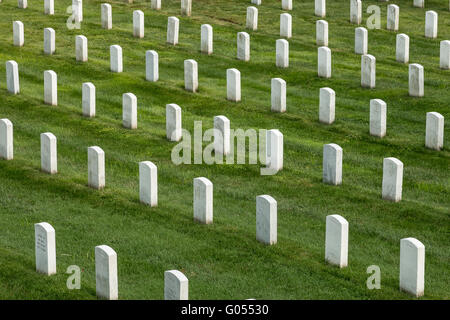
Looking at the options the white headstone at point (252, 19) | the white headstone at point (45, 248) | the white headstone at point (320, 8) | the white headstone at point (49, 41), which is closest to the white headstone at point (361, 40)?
the white headstone at point (252, 19)

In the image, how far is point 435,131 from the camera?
19.3 meters

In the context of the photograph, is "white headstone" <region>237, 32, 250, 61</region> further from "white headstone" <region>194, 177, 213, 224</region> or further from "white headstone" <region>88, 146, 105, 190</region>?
"white headstone" <region>194, 177, 213, 224</region>

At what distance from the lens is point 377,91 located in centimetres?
2334

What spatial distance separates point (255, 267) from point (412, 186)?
4240 mm

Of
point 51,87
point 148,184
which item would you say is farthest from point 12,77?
point 148,184

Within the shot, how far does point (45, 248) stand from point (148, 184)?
9.66 feet

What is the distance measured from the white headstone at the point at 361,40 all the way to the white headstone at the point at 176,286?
15148 millimetres

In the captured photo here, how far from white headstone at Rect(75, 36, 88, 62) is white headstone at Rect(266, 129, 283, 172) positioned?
8469 millimetres

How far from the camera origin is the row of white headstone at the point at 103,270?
1237 cm

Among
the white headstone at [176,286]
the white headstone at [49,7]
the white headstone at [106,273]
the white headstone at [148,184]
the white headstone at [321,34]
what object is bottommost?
the white headstone at [49,7]

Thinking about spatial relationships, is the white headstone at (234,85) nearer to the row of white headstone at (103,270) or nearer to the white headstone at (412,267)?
the row of white headstone at (103,270)
